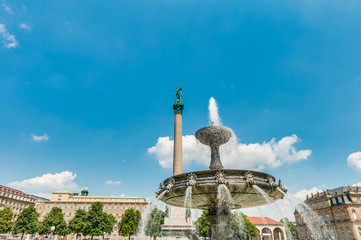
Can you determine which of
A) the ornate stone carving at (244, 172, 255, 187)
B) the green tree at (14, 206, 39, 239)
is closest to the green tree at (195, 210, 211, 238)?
the green tree at (14, 206, 39, 239)

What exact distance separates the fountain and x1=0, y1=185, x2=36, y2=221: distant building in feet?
298

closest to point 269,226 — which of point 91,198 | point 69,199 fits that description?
point 91,198

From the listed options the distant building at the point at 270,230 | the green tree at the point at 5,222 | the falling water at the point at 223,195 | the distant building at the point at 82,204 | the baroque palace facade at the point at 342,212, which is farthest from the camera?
the distant building at the point at 82,204

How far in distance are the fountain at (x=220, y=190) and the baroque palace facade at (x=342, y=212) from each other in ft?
174

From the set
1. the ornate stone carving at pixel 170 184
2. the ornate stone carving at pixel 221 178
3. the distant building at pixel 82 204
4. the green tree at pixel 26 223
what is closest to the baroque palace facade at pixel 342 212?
the ornate stone carving at pixel 221 178

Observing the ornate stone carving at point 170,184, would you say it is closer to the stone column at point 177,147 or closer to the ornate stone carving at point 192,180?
the ornate stone carving at point 192,180

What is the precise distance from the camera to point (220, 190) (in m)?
9.67

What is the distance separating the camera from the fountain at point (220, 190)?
959 centimetres

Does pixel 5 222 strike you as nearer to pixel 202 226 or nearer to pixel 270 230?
pixel 202 226

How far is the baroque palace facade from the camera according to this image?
180 ft

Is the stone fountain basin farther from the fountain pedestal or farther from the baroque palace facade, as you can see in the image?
the baroque palace facade

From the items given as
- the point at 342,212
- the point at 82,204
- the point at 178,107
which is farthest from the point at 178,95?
the point at 82,204

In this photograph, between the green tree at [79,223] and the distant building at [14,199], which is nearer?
the green tree at [79,223]

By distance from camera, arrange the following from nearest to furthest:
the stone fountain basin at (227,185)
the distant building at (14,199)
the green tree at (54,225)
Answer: the stone fountain basin at (227,185), the green tree at (54,225), the distant building at (14,199)
